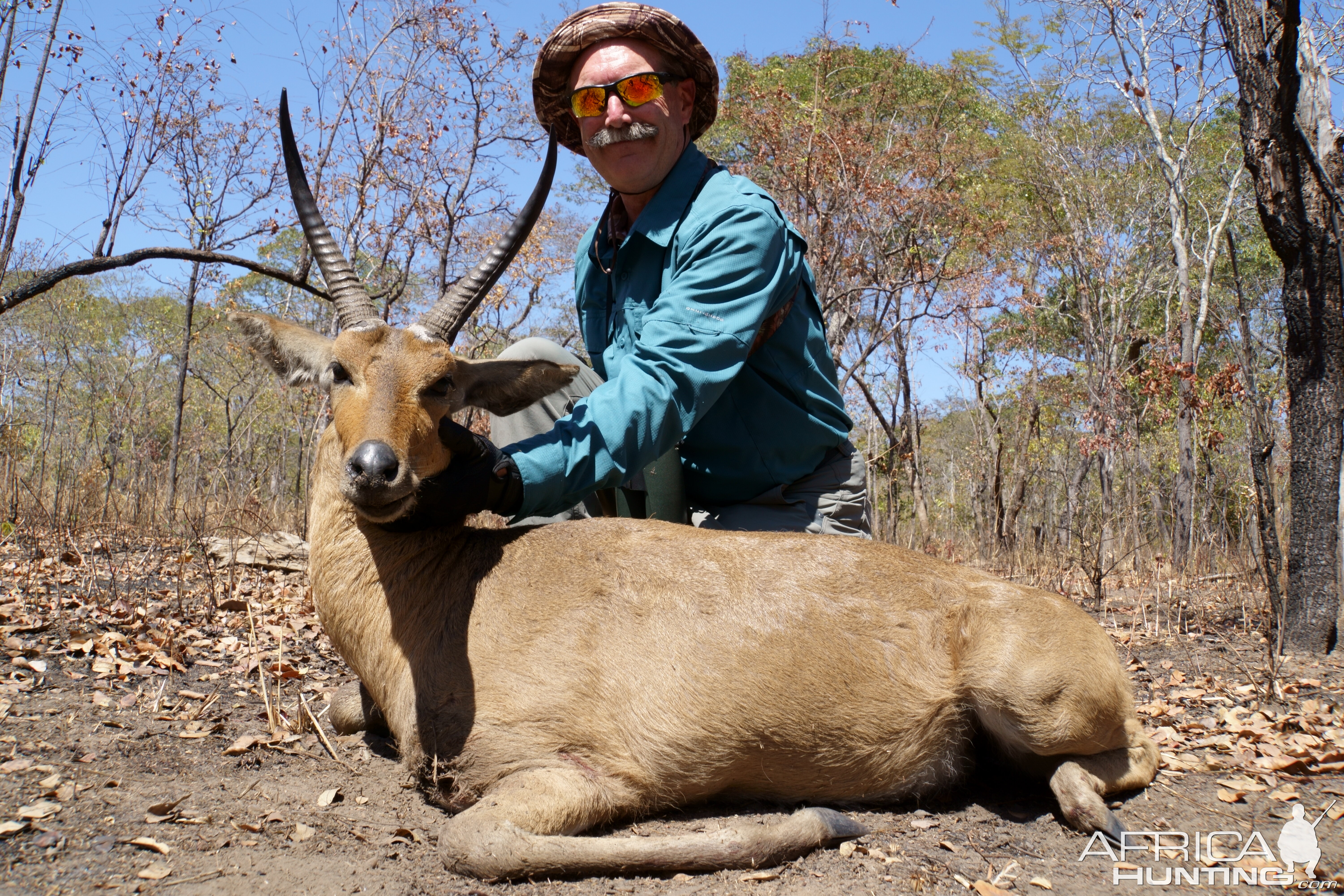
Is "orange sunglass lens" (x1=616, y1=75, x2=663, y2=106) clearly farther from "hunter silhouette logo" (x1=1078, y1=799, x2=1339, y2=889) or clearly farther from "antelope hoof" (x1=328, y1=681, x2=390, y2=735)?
"hunter silhouette logo" (x1=1078, y1=799, x2=1339, y2=889)

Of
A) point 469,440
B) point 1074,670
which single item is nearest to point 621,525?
point 469,440

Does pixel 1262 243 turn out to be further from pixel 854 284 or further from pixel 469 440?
pixel 469 440

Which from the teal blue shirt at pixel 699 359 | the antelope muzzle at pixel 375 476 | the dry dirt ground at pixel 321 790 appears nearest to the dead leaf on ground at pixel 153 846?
the dry dirt ground at pixel 321 790

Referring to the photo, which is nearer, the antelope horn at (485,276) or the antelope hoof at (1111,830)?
the antelope hoof at (1111,830)

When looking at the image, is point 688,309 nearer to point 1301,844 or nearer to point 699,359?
point 699,359

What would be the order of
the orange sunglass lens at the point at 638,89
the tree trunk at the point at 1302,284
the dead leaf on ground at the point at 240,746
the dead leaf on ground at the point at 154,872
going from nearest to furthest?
the dead leaf on ground at the point at 154,872 < the dead leaf on ground at the point at 240,746 < the orange sunglass lens at the point at 638,89 < the tree trunk at the point at 1302,284

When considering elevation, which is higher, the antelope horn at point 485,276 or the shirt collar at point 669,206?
the shirt collar at point 669,206

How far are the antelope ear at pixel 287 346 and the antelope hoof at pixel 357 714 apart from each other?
5.05ft

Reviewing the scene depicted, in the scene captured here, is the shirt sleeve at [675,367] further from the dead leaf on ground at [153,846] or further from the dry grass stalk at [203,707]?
the dry grass stalk at [203,707]

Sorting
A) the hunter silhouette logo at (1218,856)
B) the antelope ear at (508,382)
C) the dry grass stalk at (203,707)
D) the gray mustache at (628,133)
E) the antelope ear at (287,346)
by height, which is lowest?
the hunter silhouette logo at (1218,856)

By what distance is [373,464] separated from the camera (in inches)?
126

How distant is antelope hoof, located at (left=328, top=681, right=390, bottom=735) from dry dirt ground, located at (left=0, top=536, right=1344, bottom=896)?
8 cm

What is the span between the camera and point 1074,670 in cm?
363

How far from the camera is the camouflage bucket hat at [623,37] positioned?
5.17 metres
